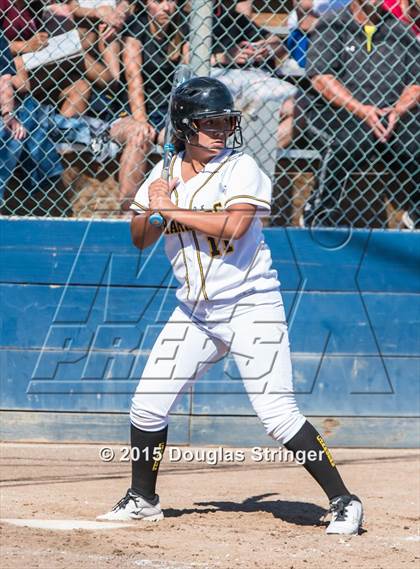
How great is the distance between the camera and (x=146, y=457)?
436cm

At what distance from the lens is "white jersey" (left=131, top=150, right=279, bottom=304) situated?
13.6 ft

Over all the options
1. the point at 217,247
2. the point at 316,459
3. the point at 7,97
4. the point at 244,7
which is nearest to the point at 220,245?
the point at 217,247

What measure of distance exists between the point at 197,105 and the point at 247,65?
2035 mm

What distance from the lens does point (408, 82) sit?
20.1ft

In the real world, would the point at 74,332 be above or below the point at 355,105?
below

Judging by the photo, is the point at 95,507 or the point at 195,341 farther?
the point at 95,507

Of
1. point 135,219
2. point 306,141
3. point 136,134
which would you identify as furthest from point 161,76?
point 135,219

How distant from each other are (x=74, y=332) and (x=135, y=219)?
185cm

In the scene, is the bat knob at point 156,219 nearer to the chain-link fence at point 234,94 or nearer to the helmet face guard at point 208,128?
the helmet face guard at point 208,128

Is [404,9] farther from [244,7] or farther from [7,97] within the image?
[7,97]

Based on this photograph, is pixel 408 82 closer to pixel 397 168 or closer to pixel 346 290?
pixel 397 168

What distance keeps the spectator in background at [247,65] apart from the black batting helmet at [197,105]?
5.87 feet

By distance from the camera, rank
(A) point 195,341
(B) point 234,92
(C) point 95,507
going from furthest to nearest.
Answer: (B) point 234,92 < (C) point 95,507 < (A) point 195,341

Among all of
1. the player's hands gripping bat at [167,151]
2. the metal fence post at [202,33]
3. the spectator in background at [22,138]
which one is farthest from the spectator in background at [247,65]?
the spectator in background at [22,138]
